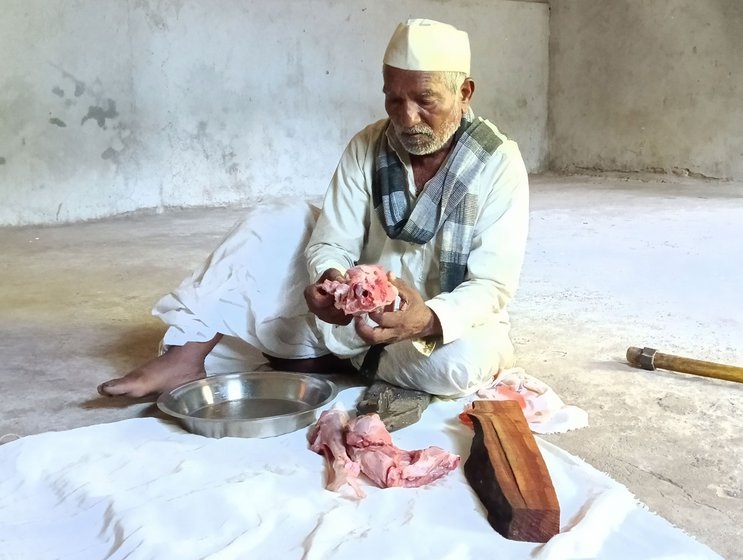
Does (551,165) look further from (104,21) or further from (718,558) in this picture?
(718,558)

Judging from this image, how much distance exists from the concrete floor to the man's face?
91 cm

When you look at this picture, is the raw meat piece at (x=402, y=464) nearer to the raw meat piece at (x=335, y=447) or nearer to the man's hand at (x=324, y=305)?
the raw meat piece at (x=335, y=447)

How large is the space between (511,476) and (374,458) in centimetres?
34

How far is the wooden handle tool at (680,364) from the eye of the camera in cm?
251

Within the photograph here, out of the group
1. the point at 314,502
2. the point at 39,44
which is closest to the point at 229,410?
the point at 314,502

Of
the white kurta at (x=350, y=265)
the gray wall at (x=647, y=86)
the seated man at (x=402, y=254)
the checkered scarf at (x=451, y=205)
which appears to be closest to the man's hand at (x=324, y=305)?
the seated man at (x=402, y=254)

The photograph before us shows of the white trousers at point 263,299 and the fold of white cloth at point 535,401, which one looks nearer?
the fold of white cloth at point 535,401

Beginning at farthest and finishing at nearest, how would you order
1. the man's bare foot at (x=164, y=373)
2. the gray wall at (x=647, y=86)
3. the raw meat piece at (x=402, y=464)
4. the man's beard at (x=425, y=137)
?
the gray wall at (x=647, y=86)
the man's bare foot at (x=164, y=373)
the man's beard at (x=425, y=137)
the raw meat piece at (x=402, y=464)

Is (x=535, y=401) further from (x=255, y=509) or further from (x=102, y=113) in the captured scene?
(x=102, y=113)

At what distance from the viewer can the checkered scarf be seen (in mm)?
2230

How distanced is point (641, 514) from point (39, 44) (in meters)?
6.20

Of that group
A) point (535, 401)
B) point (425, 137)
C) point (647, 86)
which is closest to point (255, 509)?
point (535, 401)

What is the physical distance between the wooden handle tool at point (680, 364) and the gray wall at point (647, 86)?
6.32 meters

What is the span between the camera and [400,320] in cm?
198
